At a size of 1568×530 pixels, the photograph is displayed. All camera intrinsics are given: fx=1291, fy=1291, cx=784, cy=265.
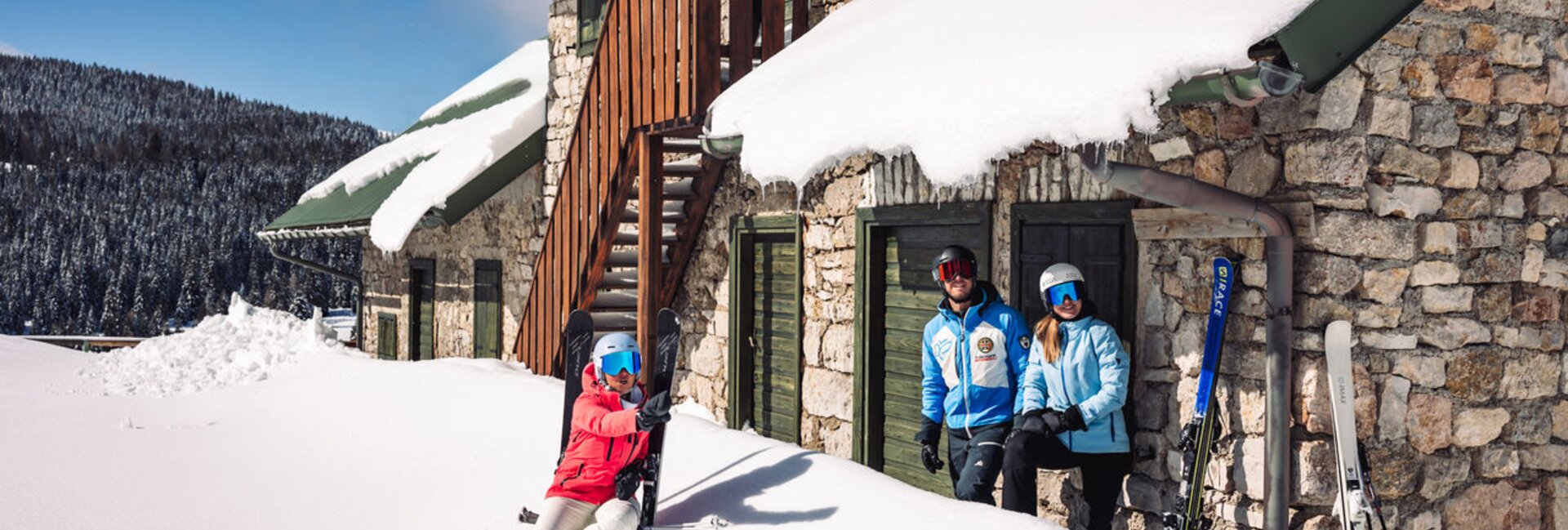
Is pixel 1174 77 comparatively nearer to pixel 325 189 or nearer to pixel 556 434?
pixel 556 434

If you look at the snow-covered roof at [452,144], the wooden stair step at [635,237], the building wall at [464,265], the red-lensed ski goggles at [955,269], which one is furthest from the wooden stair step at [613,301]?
the red-lensed ski goggles at [955,269]

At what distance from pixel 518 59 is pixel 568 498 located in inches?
525

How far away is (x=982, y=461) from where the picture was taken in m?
5.91

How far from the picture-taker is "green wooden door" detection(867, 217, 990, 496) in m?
7.55

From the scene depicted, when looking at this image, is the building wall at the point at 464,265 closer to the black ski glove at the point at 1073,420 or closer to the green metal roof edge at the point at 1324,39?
the black ski glove at the point at 1073,420

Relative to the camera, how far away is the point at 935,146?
18.3 ft

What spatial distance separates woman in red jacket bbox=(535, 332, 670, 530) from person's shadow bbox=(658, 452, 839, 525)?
0.44m

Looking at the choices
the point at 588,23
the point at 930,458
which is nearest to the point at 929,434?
the point at 930,458

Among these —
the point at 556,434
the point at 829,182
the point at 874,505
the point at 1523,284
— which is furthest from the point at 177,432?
the point at 1523,284

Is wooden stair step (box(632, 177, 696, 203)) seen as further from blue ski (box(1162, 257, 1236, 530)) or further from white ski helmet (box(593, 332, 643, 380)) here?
blue ski (box(1162, 257, 1236, 530))

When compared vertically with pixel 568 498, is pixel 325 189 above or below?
above

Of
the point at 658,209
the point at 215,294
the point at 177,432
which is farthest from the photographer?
the point at 215,294

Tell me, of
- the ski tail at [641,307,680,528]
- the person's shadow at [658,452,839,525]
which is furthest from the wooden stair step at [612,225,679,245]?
the person's shadow at [658,452,839,525]

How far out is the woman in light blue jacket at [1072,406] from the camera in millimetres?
5508
